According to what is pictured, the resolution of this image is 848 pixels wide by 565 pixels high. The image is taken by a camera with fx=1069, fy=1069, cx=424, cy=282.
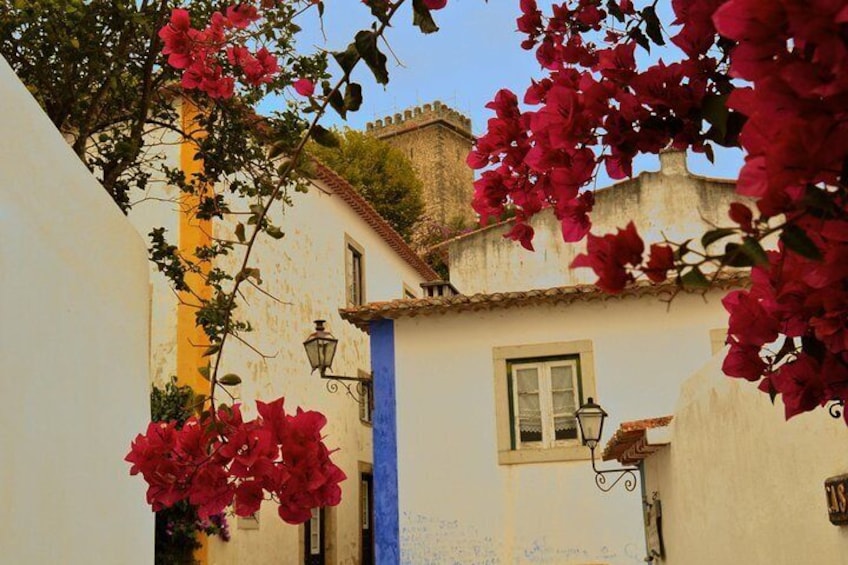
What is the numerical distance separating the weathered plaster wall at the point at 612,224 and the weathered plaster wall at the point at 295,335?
2515 mm

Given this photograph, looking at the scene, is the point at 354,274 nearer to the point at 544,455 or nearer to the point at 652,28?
the point at 544,455

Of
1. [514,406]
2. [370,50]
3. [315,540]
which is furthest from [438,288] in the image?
[370,50]

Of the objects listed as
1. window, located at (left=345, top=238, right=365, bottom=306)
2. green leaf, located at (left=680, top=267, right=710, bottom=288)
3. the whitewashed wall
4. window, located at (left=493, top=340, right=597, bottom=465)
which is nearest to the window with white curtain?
window, located at (left=493, top=340, right=597, bottom=465)

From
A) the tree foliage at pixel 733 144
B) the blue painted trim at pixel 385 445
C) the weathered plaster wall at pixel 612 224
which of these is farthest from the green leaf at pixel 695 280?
the weathered plaster wall at pixel 612 224

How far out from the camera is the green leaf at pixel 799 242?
1332 millimetres

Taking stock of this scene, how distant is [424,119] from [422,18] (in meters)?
41.2

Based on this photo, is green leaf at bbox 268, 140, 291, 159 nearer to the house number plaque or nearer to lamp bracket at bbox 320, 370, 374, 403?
the house number plaque

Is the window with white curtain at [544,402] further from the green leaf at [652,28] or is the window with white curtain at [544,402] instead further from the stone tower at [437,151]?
the stone tower at [437,151]

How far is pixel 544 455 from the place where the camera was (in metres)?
12.1

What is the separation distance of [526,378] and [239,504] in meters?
9.72

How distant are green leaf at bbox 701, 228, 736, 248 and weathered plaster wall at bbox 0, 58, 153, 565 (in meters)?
2.95

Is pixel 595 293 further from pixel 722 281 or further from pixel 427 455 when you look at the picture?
pixel 427 455

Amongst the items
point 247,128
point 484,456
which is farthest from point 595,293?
point 247,128

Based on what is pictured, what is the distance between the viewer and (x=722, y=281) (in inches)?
437
